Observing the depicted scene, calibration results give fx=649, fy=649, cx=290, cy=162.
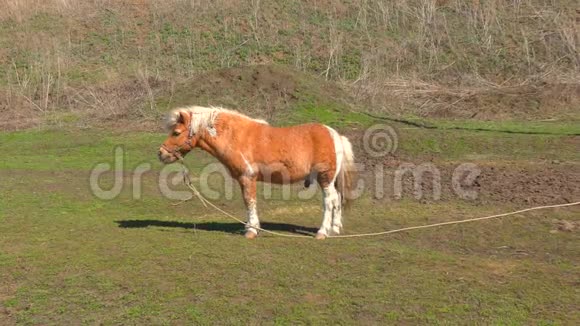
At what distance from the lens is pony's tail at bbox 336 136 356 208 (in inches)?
349

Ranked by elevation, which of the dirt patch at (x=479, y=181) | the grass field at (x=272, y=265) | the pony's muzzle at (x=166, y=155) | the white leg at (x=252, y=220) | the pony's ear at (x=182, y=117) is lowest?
the grass field at (x=272, y=265)

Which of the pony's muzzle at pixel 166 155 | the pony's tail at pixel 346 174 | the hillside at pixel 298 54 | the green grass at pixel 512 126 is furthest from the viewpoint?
the hillside at pixel 298 54

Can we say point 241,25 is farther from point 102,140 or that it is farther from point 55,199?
point 55,199

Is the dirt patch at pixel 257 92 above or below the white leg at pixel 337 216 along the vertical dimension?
→ above

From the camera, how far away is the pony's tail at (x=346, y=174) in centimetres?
886

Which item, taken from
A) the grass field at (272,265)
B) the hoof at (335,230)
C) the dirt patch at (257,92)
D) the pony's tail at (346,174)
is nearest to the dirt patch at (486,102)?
the dirt patch at (257,92)

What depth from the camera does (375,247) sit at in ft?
27.9

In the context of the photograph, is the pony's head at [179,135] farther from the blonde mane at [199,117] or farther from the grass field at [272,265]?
the grass field at [272,265]

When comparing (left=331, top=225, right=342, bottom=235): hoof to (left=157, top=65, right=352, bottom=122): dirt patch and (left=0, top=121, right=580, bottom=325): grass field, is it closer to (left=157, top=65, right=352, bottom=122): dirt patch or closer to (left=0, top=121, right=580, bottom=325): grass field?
(left=0, top=121, right=580, bottom=325): grass field

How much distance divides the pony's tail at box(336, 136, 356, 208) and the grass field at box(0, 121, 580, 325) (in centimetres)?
71

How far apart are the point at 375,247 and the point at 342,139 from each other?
153cm

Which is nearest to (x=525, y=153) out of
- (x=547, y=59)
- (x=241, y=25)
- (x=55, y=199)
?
(x=55, y=199)

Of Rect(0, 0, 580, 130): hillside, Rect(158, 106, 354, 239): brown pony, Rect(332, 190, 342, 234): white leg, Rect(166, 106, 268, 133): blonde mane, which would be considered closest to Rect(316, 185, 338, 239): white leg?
Rect(158, 106, 354, 239): brown pony

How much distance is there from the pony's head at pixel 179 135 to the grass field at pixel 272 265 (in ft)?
3.87
